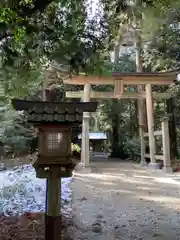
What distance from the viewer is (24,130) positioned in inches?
515

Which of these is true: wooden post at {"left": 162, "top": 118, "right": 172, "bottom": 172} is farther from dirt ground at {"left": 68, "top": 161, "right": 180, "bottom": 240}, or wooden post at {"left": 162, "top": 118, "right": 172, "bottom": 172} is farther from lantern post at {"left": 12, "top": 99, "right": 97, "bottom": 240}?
lantern post at {"left": 12, "top": 99, "right": 97, "bottom": 240}

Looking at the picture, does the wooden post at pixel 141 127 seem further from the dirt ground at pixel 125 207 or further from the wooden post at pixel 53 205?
the wooden post at pixel 53 205

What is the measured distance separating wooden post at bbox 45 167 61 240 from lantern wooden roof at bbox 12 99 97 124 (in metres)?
0.62

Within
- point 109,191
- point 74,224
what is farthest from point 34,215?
point 109,191

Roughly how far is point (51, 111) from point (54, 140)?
38 cm

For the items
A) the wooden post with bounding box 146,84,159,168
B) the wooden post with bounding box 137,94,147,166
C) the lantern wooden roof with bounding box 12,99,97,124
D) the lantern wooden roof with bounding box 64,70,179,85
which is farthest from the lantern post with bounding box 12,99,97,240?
the wooden post with bounding box 137,94,147,166

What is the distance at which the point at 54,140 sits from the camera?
3.84m

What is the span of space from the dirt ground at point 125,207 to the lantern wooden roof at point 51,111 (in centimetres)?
181

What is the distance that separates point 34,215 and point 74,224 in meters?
0.73

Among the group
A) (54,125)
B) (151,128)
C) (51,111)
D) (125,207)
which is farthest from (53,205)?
(151,128)

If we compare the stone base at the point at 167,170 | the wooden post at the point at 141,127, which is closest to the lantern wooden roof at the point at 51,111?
the stone base at the point at 167,170

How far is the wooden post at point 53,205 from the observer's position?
3811 mm

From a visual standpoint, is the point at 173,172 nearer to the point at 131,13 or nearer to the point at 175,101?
the point at 175,101

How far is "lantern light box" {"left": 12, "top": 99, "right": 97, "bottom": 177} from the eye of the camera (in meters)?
3.66
